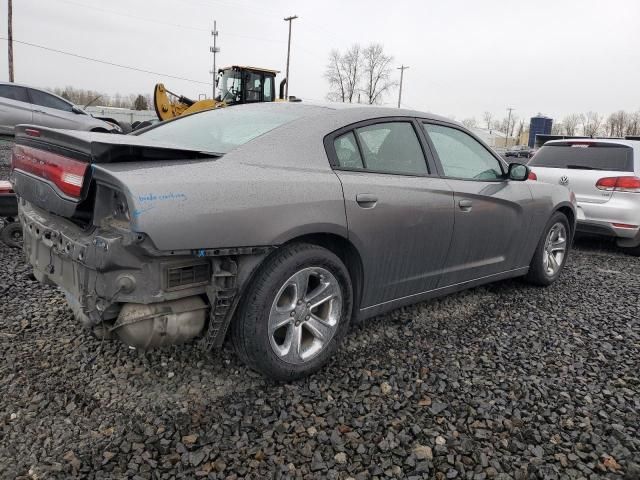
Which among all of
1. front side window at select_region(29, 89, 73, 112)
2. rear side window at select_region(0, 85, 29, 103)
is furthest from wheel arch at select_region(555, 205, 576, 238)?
rear side window at select_region(0, 85, 29, 103)

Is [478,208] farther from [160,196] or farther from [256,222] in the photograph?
[160,196]

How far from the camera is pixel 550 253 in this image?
4520 millimetres

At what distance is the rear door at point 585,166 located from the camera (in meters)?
5.87

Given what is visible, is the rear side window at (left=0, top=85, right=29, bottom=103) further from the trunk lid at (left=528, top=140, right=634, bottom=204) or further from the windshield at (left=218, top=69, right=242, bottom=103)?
the trunk lid at (left=528, top=140, right=634, bottom=204)

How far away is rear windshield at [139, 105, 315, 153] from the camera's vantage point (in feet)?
8.56

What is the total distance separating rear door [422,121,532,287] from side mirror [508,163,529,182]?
0.18 feet

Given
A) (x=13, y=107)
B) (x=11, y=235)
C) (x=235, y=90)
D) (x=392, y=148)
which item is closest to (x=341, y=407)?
(x=392, y=148)

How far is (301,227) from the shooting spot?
2361 millimetres

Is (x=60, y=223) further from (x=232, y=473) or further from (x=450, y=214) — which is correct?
(x=450, y=214)

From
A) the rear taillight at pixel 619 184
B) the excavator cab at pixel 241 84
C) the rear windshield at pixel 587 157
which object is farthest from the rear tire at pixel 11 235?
the excavator cab at pixel 241 84

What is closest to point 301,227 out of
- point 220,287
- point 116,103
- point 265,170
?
point 265,170

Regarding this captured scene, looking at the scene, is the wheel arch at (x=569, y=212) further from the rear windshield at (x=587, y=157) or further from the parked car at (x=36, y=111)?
the parked car at (x=36, y=111)

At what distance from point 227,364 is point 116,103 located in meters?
84.9

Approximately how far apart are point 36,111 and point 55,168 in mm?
10798
